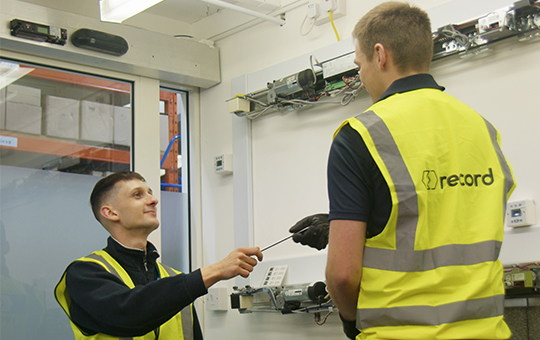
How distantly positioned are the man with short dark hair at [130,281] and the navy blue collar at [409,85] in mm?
834

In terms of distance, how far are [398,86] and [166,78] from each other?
8.43 ft

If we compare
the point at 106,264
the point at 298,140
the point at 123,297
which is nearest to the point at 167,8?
the point at 298,140

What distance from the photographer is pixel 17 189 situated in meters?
3.18

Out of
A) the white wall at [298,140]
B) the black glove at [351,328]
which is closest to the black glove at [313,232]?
the black glove at [351,328]

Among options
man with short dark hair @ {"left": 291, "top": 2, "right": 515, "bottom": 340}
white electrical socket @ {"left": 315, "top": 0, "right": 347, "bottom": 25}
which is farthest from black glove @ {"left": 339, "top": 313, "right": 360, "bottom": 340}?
white electrical socket @ {"left": 315, "top": 0, "right": 347, "bottom": 25}

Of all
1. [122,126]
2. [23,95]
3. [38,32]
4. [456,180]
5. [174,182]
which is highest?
[38,32]

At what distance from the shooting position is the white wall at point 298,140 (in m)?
2.36

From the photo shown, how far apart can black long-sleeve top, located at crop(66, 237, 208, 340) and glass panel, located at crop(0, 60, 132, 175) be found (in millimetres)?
1219

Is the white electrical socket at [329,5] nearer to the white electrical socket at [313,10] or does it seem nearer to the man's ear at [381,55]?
the white electrical socket at [313,10]

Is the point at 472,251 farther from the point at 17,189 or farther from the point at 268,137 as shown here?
the point at 17,189

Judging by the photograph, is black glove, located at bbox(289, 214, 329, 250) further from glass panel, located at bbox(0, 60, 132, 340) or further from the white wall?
glass panel, located at bbox(0, 60, 132, 340)

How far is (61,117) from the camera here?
3.41 metres

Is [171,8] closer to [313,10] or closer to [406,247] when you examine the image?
[313,10]

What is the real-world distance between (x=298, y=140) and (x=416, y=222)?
2.04 meters
